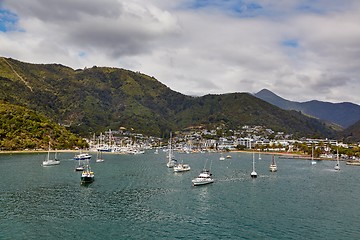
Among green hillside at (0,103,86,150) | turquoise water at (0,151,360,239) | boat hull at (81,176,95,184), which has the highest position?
green hillside at (0,103,86,150)

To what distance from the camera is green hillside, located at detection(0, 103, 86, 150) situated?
6344 inches

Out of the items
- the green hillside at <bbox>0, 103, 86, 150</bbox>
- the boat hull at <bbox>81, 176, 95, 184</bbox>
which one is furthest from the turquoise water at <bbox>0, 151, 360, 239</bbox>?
the green hillside at <bbox>0, 103, 86, 150</bbox>

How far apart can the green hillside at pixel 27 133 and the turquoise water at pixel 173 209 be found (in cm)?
8409

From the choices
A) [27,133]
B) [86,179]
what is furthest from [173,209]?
[27,133]

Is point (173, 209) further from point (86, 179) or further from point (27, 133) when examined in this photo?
point (27, 133)

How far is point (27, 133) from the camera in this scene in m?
170

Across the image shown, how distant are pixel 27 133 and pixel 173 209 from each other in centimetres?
14130

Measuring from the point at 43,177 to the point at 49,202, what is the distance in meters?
30.5

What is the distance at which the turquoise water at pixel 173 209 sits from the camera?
40.3m

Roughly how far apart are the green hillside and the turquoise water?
276ft

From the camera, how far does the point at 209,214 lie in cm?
4919

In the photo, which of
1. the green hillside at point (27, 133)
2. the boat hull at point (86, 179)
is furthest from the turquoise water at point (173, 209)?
the green hillside at point (27, 133)

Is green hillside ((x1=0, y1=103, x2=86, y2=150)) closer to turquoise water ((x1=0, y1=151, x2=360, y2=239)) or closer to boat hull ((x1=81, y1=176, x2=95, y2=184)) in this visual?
turquoise water ((x1=0, y1=151, x2=360, y2=239))

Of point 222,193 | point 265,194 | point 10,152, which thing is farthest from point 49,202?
point 10,152
